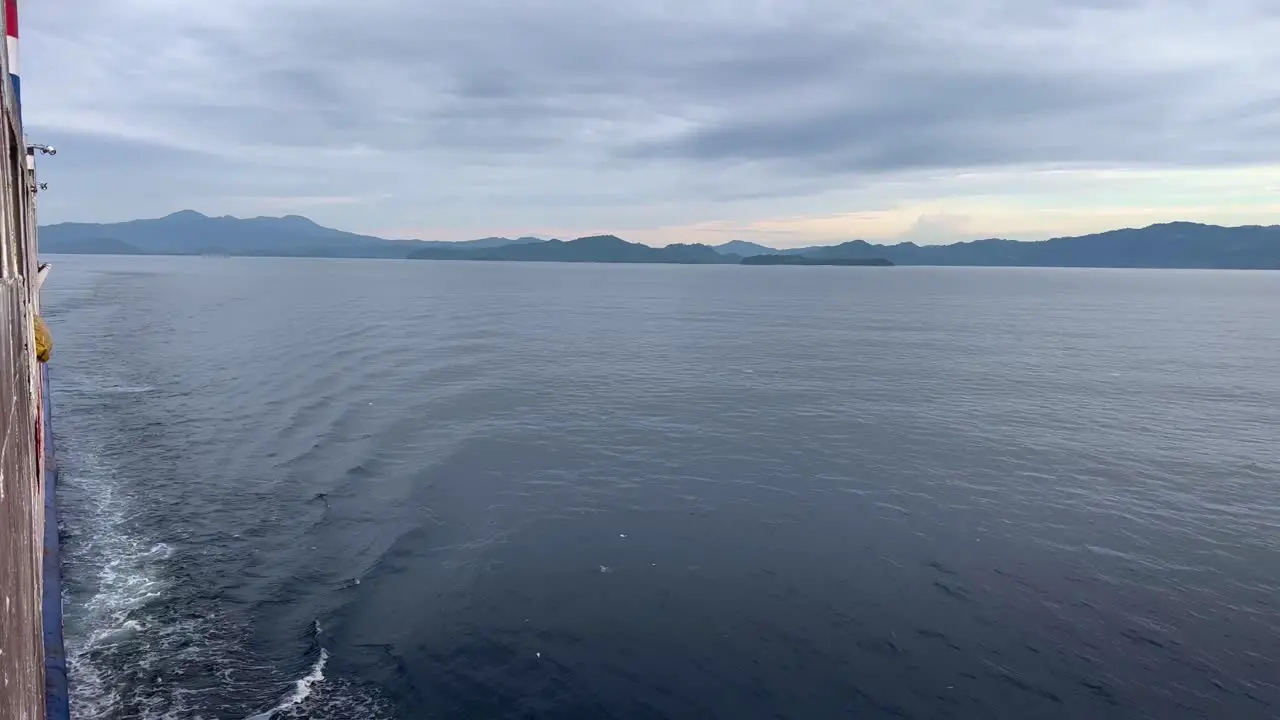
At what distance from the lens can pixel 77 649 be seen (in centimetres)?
2245

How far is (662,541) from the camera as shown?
104ft

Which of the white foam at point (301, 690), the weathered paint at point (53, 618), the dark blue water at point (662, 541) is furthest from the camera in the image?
the dark blue water at point (662, 541)

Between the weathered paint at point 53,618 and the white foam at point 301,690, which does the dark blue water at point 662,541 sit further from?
the weathered paint at point 53,618

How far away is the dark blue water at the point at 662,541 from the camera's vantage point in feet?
72.4

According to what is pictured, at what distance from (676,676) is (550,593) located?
6538 mm

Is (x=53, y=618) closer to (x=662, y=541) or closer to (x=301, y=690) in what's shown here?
(x=301, y=690)

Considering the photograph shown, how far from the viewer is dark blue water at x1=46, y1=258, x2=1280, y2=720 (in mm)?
22078

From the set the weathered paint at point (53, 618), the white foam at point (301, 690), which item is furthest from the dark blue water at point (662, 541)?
the weathered paint at point (53, 618)

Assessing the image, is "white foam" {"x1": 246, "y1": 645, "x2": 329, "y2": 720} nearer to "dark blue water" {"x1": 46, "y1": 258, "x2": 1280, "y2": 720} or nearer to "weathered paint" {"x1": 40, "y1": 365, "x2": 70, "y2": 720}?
"dark blue water" {"x1": 46, "y1": 258, "x2": 1280, "y2": 720}

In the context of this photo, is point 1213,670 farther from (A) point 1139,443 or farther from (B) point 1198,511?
(A) point 1139,443

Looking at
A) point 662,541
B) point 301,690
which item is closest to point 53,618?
point 301,690

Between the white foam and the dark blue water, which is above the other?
the dark blue water

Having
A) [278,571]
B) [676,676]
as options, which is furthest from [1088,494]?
[278,571]

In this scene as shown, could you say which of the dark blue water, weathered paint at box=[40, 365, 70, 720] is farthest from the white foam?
weathered paint at box=[40, 365, 70, 720]
